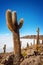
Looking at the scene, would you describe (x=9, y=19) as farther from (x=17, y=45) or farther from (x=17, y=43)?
→ (x=17, y=45)

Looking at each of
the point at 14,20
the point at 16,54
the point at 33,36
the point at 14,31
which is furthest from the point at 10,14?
the point at 33,36

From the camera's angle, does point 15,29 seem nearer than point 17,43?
No

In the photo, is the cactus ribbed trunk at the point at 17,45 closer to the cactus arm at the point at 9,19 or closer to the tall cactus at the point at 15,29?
the tall cactus at the point at 15,29

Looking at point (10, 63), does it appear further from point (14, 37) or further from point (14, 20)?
point (14, 20)

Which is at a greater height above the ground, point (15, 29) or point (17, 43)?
point (15, 29)

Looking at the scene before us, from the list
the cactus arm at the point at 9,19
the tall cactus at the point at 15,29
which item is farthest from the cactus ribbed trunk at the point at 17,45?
the cactus arm at the point at 9,19

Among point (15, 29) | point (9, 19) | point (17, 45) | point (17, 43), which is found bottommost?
point (17, 45)

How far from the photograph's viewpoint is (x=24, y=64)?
810 cm

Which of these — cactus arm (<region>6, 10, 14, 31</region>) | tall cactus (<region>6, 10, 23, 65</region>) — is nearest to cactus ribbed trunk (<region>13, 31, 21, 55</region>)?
tall cactus (<region>6, 10, 23, 65</region>)

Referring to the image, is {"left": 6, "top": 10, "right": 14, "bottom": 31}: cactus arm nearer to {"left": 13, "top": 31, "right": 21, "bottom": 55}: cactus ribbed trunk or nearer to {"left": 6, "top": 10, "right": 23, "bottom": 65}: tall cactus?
{"left": 6, "top": 10, "right": 23, "bottom": 65}: tall cactus

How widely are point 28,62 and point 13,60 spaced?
15.8 ft

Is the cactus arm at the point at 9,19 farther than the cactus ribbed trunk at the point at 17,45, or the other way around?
the cactus ribbed trunk at the point at 17,45

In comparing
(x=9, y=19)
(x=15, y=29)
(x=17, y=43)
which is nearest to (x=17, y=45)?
(x=17, y=43)

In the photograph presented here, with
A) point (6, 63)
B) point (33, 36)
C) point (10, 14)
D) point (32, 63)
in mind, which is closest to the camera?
point (32, 63)
